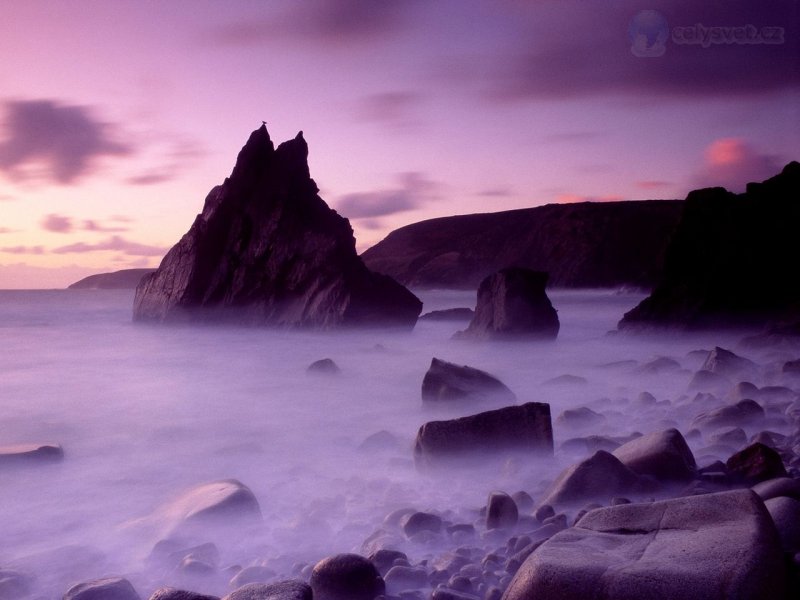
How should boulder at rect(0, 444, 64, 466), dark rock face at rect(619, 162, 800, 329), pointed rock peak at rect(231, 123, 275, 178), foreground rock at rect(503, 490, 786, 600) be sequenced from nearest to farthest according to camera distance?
foreground rock at rect(503, 490, 786, 600) → boulder at rect(0, 444, 64, 466) → dark rock face at rect(619, 162, 800, 329) → pointed rock peak at rect(231, 123, 275, 178)

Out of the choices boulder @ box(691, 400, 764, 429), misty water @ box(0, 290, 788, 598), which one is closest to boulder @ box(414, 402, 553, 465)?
misty water @ box(0, 290, 788, 598)

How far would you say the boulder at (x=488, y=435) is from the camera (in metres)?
4.53

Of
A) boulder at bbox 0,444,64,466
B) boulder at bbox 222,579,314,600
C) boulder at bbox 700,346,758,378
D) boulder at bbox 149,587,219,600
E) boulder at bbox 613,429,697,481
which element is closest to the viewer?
boulder at bbox 222,579,314,600

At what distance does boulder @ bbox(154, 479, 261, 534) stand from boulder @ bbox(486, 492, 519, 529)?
1376mm

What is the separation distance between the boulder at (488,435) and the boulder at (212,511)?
1.33m

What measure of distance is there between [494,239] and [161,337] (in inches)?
2646

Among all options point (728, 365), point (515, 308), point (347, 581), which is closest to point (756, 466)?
point (347, 581)

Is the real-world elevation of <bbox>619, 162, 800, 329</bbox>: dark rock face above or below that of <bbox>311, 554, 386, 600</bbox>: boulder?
above

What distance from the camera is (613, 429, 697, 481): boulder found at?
12.4ft

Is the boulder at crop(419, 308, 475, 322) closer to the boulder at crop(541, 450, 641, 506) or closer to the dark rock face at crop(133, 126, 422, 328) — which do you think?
the dark rock face at crop(133, 126, 422, 328)

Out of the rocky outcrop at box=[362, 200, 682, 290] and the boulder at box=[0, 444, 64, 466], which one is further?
the rocky outcrop at box=[362, 200, 682, 290]

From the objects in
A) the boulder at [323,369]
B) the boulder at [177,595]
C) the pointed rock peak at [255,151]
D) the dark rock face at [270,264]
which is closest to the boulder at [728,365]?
the boulder at [323,369]

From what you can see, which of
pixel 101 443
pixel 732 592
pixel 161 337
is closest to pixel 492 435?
pixel 732 592

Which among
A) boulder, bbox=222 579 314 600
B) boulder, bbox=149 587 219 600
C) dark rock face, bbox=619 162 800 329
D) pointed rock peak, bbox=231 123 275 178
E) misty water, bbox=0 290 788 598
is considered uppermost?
pointed rock peak, bbox=231 123 275 178
